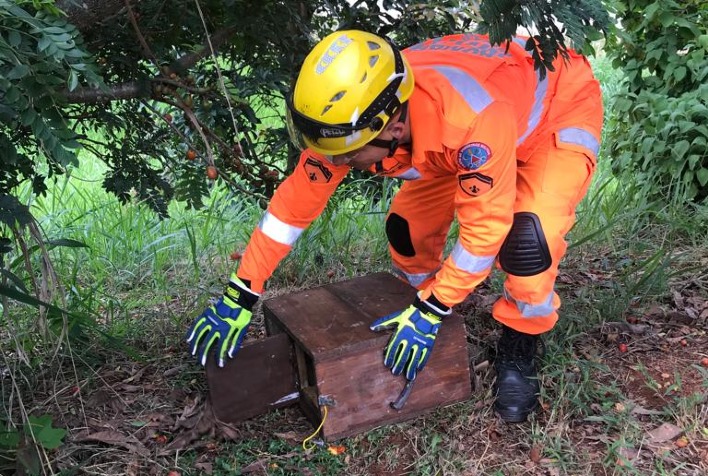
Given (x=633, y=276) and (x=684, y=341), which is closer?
(x=684, y=341)

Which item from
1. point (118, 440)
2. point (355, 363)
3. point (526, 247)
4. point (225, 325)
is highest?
point (526, 247)

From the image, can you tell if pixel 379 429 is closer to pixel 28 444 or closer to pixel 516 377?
pixel 516 377

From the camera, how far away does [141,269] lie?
3221 mm

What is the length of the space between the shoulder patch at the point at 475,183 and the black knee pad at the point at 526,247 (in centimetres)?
29

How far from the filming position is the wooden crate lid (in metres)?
2.17

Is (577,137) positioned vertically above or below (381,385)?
above

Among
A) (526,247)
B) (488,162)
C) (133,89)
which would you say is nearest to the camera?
(488,162)

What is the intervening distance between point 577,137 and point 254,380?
142 cm

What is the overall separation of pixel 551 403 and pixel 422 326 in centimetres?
61

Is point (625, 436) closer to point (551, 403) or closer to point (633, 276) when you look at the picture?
point (551, 403)

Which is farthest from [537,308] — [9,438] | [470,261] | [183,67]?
[9,438]

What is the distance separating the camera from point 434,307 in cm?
215

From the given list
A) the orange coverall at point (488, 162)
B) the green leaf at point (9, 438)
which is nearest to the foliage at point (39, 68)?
the green leaf at point (9, 438)

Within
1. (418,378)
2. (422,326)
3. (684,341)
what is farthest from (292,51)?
(684,341)
